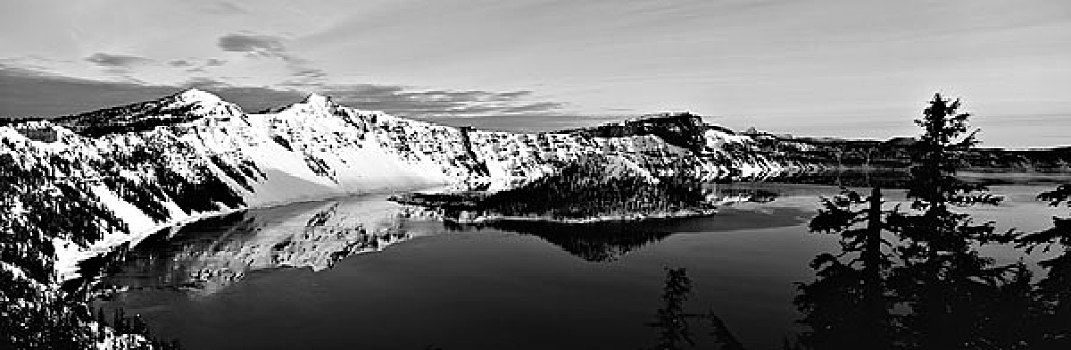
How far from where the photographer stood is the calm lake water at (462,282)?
4803 cm

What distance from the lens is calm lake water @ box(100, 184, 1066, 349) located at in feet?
158

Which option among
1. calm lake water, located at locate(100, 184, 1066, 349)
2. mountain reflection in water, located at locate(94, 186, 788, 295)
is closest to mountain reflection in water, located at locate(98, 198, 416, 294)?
mountain reflection in water, located at locate(94, 186, 788, 295)

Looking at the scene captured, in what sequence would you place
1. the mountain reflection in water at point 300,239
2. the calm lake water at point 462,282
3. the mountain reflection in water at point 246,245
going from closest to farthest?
the calm lake water at point 462,282 → the mountain reflection in water at point 246,245 → the mountain reflection in water at point 300,239

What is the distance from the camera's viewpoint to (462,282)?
6844cm

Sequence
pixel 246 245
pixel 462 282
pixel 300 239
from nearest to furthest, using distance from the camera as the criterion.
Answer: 1. pixel 462 282
2. pixel 246 245
3. pixel 300 239

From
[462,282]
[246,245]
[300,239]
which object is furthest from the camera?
[300,239]

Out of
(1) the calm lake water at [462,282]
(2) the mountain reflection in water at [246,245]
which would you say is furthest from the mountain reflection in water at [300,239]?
(1) the calm lake water at [462,282]

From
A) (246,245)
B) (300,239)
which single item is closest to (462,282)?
(246,245)

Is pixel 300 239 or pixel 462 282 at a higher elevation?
pixel 300 239

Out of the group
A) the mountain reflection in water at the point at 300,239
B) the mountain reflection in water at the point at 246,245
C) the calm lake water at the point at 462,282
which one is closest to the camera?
the calm lake water at the point at 462,282

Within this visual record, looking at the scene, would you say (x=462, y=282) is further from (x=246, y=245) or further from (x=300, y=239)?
(x=300, y=239)

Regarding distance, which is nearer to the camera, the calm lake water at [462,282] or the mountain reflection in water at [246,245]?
the calm lake water at [462,282]

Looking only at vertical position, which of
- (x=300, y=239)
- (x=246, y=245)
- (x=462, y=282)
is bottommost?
(x=462, y=282)

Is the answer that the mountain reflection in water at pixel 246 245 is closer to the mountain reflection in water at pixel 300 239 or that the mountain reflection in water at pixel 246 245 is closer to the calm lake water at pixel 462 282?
the mountain reflection in water at pixel 300 239
